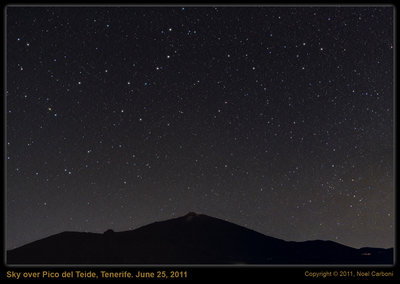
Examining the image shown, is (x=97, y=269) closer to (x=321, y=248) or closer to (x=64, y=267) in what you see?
(x=64, y=267)

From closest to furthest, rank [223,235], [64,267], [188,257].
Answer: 1. [64,267]
2. [223,235]
3. [188,257]

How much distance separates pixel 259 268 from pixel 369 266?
180 centimetres

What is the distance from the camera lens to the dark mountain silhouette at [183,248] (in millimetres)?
16547

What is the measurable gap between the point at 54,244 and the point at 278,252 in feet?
38.2

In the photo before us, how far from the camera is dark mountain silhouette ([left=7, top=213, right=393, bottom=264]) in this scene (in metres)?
16.5

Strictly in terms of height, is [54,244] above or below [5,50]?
below

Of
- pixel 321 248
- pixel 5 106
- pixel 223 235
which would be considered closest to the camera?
pixel 5 106

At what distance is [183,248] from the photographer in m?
23.8

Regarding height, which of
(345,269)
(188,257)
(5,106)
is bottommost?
(188,257)

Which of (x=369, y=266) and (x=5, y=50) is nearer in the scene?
(x=369, y=266)

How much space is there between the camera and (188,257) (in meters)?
26.7

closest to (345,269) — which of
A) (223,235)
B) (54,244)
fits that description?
(54,244)

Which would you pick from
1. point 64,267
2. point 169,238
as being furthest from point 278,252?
point 64,267

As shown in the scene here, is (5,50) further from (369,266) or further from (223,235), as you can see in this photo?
(223,235)
